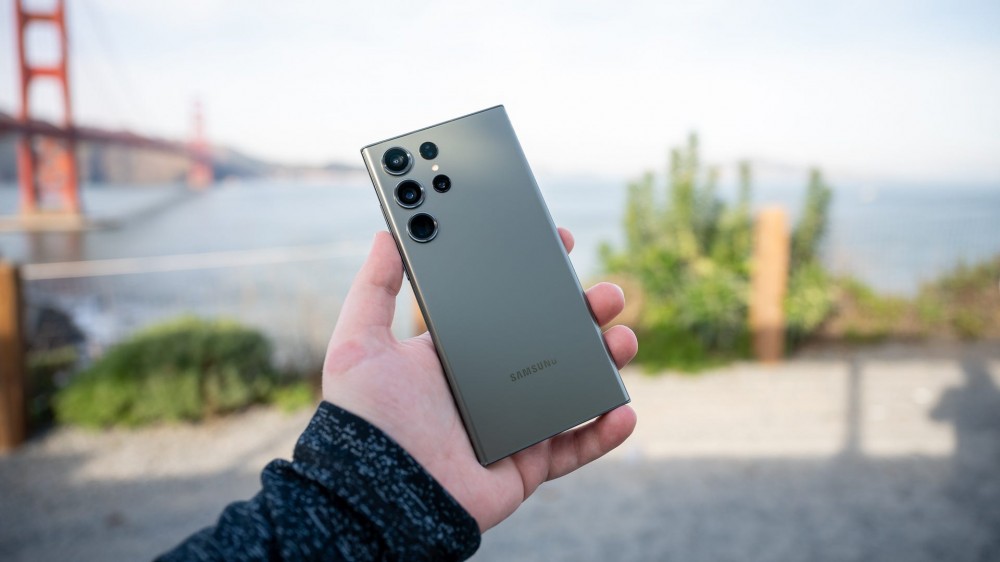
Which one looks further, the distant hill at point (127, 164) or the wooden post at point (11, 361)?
the distant hill at point (127, 164)

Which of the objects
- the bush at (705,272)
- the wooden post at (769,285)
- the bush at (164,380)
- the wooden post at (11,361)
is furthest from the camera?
the bush at (705,272)

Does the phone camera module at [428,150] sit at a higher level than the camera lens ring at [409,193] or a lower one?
higher

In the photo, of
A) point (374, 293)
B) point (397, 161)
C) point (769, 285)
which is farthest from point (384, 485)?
point (769, 285)

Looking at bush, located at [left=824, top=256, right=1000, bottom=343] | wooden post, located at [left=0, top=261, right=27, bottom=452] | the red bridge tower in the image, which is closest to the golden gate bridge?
the red bridge tower

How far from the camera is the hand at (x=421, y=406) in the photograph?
96 cm

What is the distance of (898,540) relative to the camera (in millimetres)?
2561

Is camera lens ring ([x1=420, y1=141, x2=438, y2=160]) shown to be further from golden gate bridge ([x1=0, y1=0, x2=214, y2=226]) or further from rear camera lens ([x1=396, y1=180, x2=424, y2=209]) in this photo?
golden gate bridge ([x1=0, y1=0, x2=214, y2=226])

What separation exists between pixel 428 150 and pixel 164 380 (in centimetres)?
315

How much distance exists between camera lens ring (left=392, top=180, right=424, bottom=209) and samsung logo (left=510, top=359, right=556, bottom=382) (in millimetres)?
346

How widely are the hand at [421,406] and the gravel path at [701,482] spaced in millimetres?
1619

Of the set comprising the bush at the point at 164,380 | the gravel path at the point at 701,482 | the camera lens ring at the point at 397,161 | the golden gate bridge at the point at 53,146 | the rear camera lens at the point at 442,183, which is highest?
the golden gate bridge at the point at 53,146

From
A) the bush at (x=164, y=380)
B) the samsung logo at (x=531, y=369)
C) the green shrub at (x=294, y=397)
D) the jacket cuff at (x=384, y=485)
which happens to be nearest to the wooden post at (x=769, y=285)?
the green shrub at (x=294, y=397)

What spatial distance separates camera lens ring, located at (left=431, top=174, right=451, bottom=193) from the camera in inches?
45.4

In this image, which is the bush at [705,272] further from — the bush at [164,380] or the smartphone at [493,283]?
the smartphone at [493,283]
